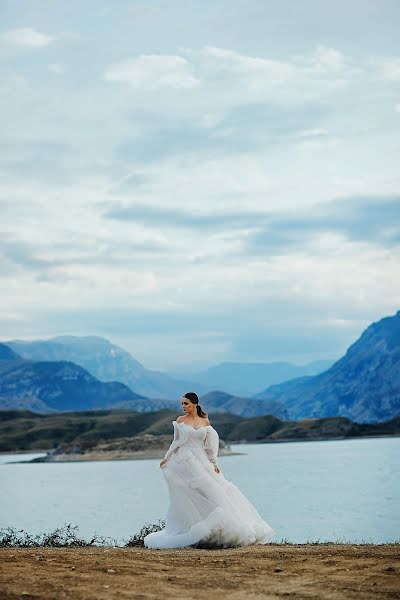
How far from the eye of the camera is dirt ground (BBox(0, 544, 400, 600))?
393 inches

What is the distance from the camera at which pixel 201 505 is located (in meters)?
15.8

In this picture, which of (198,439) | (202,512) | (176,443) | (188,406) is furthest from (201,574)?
(188,406)

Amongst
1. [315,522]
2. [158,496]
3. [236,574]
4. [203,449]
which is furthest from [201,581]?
[158,496]

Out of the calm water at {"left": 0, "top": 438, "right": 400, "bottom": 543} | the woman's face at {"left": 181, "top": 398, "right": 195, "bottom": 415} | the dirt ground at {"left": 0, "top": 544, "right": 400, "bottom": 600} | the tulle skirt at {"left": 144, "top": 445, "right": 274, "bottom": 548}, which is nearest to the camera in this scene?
the dirt ground at {"left": 0, "top": 544, "right": 400, "bottom": 600}

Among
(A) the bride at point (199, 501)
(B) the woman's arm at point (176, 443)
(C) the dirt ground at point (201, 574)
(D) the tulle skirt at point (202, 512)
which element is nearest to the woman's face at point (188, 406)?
(A) the bride at point (199, 501)

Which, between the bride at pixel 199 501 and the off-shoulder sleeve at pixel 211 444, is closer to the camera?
the bride at pixel 199 501

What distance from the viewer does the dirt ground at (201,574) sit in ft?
32.7

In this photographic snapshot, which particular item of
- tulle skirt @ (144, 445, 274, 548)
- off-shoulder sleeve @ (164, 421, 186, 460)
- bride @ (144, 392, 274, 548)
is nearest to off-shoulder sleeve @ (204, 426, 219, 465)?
bride @ (144, 392, 274, 548)

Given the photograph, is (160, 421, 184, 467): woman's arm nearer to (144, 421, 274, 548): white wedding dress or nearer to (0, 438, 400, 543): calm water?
(144, 421, 274, 548): white wedding dress

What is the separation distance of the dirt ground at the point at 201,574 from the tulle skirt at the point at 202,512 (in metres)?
1.06

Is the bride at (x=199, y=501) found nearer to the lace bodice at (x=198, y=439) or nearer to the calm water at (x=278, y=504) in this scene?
the lace bodice at (x=198, y=439)

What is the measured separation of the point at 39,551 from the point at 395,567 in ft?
19.3

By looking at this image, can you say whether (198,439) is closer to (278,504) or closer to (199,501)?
(199,501)

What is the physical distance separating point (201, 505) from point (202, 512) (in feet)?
0.41
